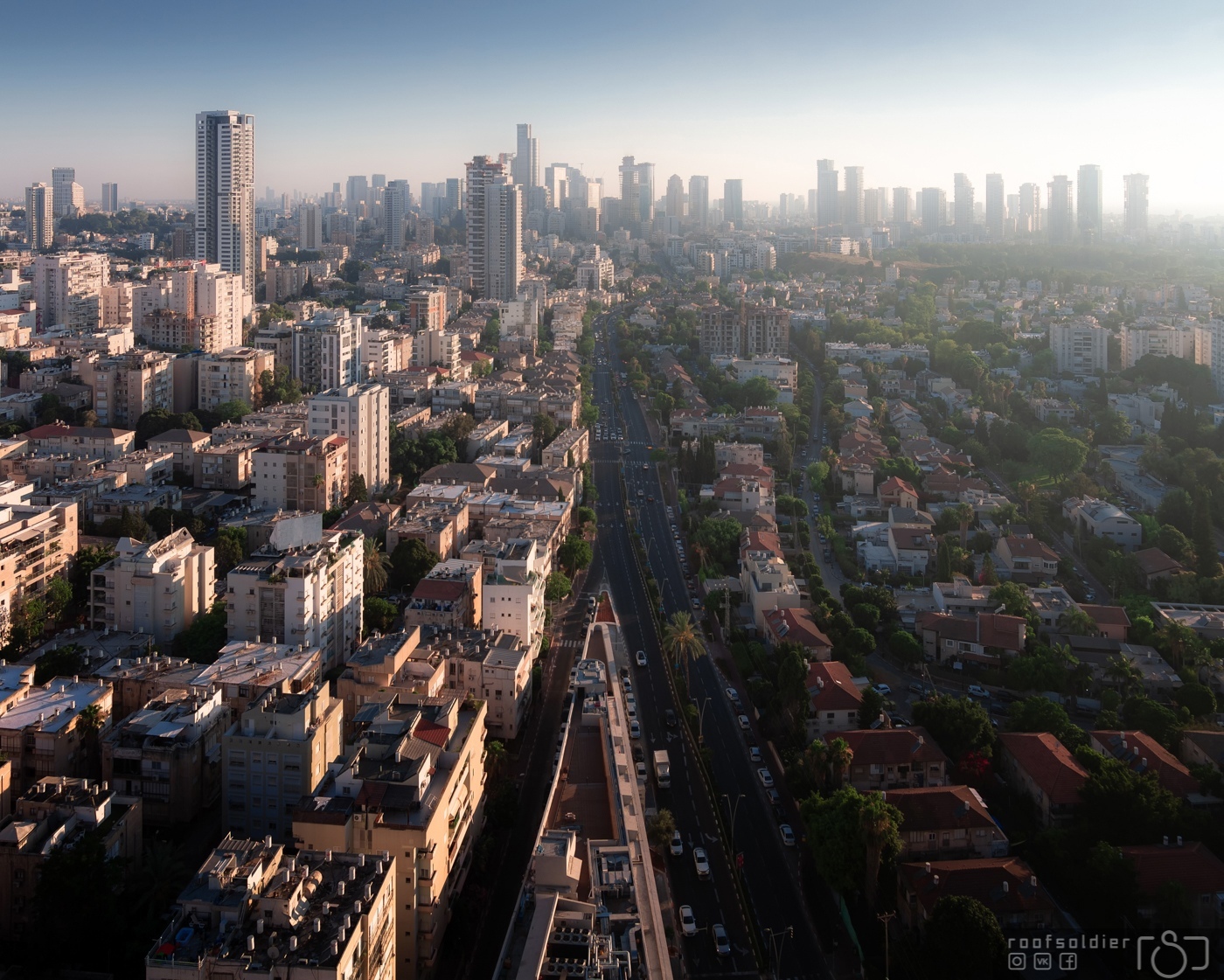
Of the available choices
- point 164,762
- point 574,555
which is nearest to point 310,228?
point 574,555

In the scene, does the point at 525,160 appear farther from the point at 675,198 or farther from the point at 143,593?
the point at 143,593

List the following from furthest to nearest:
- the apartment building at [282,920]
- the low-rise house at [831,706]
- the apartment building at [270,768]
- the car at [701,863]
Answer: the low-rise house at [831,706] < the car at [701,863] < the apartment building at [270,768] < the apartment building at [282,920]

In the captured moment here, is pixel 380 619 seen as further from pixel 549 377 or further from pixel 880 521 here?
pixel 549 377

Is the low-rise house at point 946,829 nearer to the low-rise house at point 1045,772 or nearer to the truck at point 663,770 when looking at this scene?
the low-rise house at point 1045,772

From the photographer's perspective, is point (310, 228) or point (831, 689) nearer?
point (831, 689)

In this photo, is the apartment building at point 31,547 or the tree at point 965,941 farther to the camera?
the apartment building at point 31,547

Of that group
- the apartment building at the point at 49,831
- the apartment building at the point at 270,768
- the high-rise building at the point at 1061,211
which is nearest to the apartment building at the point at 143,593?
the apartment building at the point at 49,831
